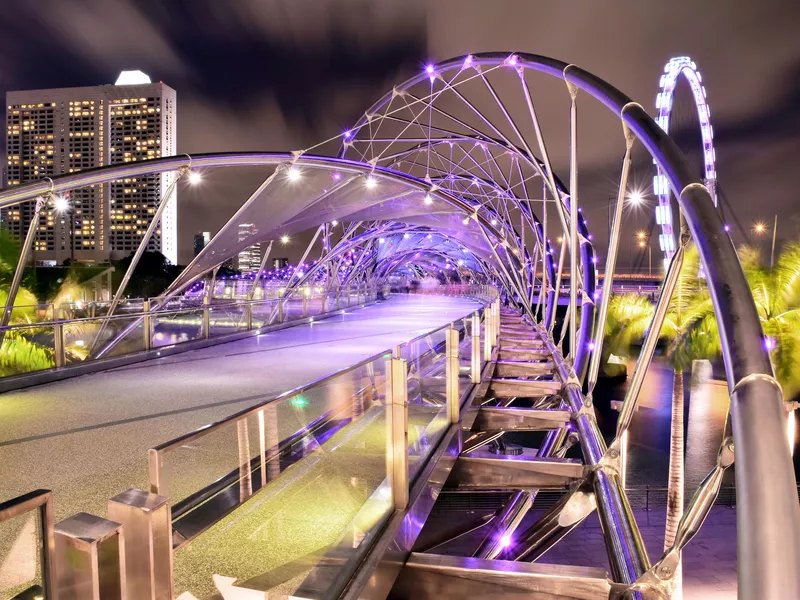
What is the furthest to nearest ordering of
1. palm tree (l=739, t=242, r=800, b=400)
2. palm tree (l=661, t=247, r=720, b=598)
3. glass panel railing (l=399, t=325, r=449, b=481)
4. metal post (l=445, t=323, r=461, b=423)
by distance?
1. palm tree (l=661, t=247, r=720, b=598)
2. palm tree (l=739, t=242, r=800, b=400)
3. metal post (l=445, t=323, r=461, b=423)
4. glass panel railing (l=399, t=325, r=449, b=481)

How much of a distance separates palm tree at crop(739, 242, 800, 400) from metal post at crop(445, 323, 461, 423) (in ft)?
39.1

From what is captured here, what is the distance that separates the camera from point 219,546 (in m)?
2.87

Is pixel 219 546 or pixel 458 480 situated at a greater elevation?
pixel 219 546

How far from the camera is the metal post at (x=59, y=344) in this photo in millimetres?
10891

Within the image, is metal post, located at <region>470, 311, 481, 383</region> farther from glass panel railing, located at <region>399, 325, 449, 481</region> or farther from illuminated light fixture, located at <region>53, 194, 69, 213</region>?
illuminated light fixture, located at <region>53, 194, 69, 213</region>

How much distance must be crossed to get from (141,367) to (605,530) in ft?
36.7

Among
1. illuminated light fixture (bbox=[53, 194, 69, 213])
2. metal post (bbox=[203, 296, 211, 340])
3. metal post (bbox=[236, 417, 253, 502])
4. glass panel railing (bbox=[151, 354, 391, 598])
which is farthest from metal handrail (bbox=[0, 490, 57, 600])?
metal post (bbox=[203, 296, 211, 340])

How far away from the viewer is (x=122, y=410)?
325 inches

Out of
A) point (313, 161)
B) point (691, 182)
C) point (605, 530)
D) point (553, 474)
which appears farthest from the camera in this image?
point (313, 161)

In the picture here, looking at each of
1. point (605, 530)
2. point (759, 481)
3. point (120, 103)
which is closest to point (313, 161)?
point (605, 530)

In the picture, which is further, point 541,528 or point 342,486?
point 541,528

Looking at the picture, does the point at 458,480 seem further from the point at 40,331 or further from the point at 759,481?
the point at 40,331

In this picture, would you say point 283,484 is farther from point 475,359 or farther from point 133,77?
point 133,77

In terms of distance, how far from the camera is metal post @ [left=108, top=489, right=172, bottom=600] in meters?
1.89
